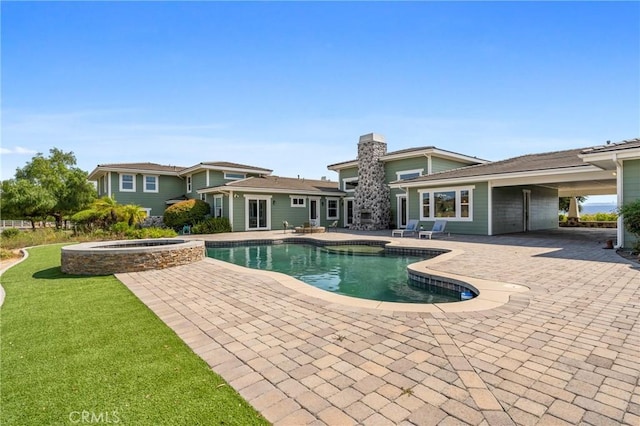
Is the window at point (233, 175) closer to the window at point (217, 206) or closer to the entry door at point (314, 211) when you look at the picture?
the window at point (217, 206)

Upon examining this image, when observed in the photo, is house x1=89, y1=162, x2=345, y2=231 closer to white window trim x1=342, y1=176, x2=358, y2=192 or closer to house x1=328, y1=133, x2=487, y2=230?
white window trim x1=342, y1=176, x2=358, y2=192

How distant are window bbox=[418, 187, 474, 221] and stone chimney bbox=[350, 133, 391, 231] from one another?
3.66 metres

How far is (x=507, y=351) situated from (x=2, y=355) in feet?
17.8

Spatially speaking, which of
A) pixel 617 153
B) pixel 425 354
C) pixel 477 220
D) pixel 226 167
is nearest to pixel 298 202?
pixel 226 167

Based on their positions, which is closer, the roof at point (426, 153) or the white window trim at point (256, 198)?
the roof at point (426, 153)

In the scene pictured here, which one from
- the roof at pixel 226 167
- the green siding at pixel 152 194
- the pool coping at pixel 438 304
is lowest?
the pool coping at pixel 438 304

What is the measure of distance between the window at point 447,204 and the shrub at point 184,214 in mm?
14465

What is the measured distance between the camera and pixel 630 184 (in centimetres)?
1053

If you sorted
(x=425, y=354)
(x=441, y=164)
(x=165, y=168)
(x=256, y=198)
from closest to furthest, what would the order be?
(x=425, y=354) → (x=441, y=164) → (x=256, y=198) → (x=165, y=168)

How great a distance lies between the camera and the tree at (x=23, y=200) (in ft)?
67.5

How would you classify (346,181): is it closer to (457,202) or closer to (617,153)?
(457,202)

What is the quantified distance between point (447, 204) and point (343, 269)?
397 inches

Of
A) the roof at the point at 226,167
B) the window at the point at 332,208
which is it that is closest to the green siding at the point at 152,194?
the roof at the point at 226,167

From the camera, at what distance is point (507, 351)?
3.29 metres
